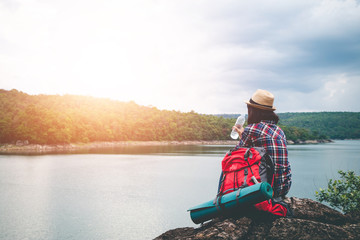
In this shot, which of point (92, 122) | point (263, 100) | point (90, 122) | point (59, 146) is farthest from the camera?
point (92, 122)

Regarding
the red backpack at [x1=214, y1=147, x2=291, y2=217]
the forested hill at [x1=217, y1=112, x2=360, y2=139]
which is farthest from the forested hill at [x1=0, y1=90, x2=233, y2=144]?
the red backpack at [x1=214, y1=147, x2=291, y2=217]

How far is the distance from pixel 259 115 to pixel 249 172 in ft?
1.75

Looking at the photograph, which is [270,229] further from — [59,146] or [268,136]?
[59,146]

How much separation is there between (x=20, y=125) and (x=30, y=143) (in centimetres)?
363

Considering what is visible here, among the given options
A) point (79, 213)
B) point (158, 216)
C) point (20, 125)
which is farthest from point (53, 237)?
point (20, 125)

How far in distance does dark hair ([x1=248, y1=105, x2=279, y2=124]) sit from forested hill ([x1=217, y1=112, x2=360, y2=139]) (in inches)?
4609

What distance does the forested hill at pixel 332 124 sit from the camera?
119m

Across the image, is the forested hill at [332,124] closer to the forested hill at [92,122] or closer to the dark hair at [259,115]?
the forested hill at [92,122]

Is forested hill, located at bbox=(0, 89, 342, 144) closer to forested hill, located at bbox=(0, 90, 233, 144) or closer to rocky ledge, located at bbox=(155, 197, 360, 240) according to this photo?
forested hill, located at bbox=(0, 90, 233, 144)

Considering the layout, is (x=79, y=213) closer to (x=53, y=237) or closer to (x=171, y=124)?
(x=53, y=237)

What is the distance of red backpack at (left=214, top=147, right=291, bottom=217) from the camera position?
223 cm

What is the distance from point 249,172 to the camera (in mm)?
2229

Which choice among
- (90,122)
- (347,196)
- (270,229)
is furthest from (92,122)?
(270,229)

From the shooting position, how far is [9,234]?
8672mm
